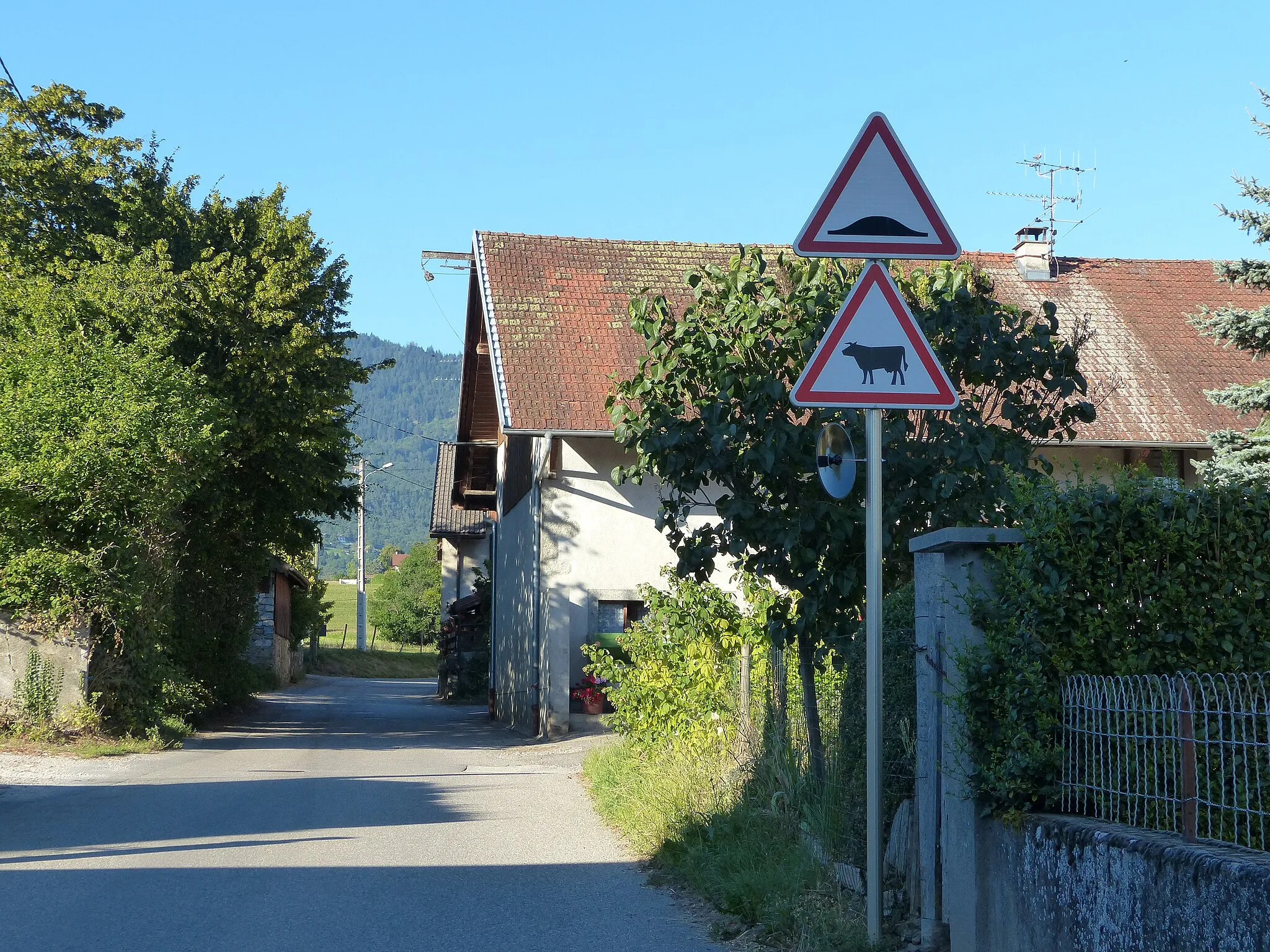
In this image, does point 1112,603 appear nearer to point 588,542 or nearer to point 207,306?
point 588,542

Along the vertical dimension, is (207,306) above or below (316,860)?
above

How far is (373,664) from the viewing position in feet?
209

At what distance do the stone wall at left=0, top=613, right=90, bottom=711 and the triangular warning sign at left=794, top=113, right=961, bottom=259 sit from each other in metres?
14.1

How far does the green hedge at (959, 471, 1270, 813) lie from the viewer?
4578 mm

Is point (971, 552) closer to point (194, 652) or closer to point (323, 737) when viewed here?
point (323, 737)

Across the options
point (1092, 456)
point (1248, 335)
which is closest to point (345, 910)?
point (1248, 335)

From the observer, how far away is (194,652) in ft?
70.3

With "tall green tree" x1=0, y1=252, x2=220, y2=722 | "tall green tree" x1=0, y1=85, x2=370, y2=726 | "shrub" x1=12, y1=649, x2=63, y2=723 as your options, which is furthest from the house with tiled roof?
"shrub" x1=12, y1=649, x2=63, y2=723

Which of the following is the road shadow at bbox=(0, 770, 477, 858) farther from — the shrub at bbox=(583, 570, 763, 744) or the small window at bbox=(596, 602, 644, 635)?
the small window at bbox=(596, 602, 644, 635)

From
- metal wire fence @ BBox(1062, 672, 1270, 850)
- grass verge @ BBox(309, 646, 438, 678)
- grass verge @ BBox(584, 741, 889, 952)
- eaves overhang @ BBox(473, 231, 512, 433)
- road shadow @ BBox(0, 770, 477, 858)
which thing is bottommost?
grass verge @ BBox(309, 646, 438, 678)

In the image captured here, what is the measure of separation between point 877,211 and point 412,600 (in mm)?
74541

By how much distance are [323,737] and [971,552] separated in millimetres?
17087

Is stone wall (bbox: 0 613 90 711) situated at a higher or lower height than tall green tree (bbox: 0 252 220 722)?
lower

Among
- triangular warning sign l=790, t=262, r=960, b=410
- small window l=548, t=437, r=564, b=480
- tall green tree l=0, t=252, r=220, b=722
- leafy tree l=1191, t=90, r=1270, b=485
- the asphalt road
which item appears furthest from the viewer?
small window l=548, t=437, r=564, b=480
